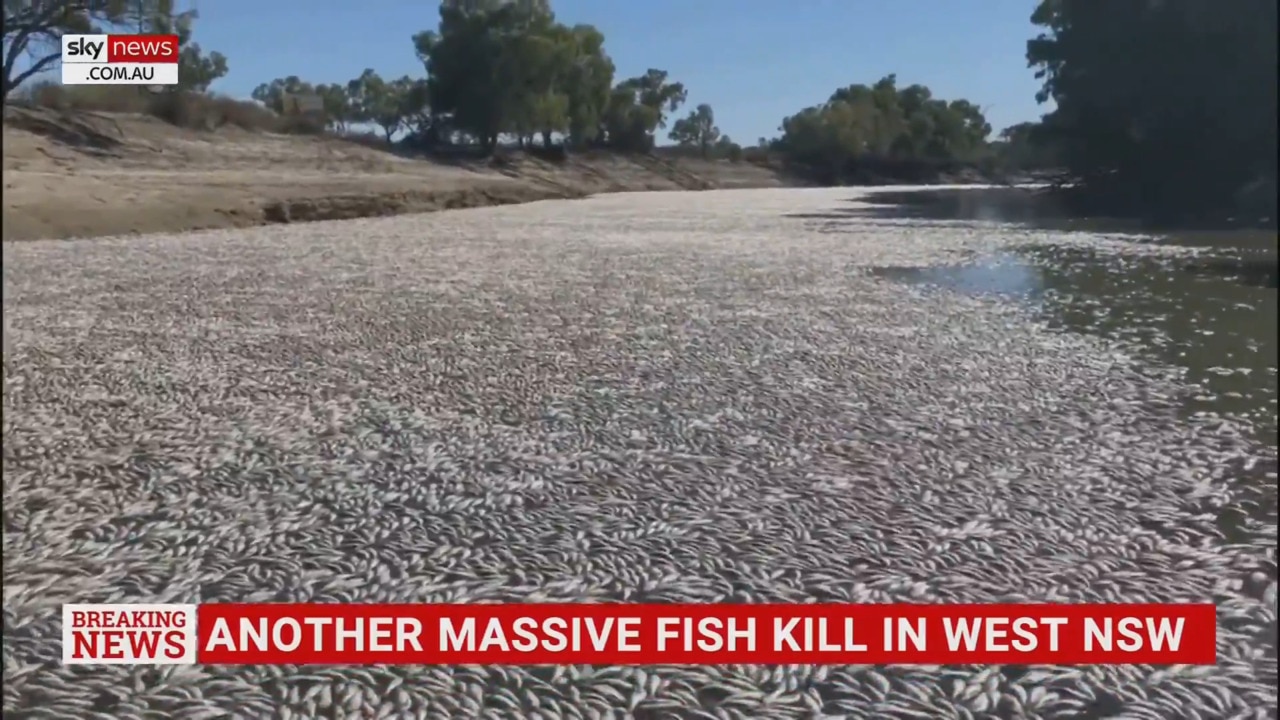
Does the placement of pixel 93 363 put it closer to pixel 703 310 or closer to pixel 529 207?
pixel 703 310

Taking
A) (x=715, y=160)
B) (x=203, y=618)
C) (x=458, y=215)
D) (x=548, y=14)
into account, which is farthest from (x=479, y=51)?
(x=203, y=618)

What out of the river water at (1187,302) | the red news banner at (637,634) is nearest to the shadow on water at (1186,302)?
the river water at (1187,302)

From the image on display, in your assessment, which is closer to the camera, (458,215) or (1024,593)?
(1024,593)

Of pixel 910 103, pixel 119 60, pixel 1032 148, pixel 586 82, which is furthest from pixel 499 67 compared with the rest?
pixel 119 60

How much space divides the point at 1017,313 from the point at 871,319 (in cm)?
206

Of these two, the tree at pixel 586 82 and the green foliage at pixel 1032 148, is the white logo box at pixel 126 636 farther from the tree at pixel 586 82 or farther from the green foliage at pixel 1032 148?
the tree at pixel 586 82

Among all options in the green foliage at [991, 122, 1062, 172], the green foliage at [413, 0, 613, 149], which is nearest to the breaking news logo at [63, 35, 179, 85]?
the green foliage at [991, 122, 1062, 172]

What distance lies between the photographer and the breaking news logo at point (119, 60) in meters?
6.16

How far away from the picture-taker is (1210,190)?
32.7m

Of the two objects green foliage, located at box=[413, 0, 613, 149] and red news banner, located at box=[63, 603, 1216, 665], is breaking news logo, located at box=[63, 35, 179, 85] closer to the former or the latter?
red news banner, located at box=[63, 603, 1216, 665]

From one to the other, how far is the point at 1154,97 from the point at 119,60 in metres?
32.0

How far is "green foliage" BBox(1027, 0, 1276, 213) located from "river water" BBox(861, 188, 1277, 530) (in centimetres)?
413

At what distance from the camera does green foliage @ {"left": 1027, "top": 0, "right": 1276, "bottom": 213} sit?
26.2 meters

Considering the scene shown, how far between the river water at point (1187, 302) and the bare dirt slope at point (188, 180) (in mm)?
16246
